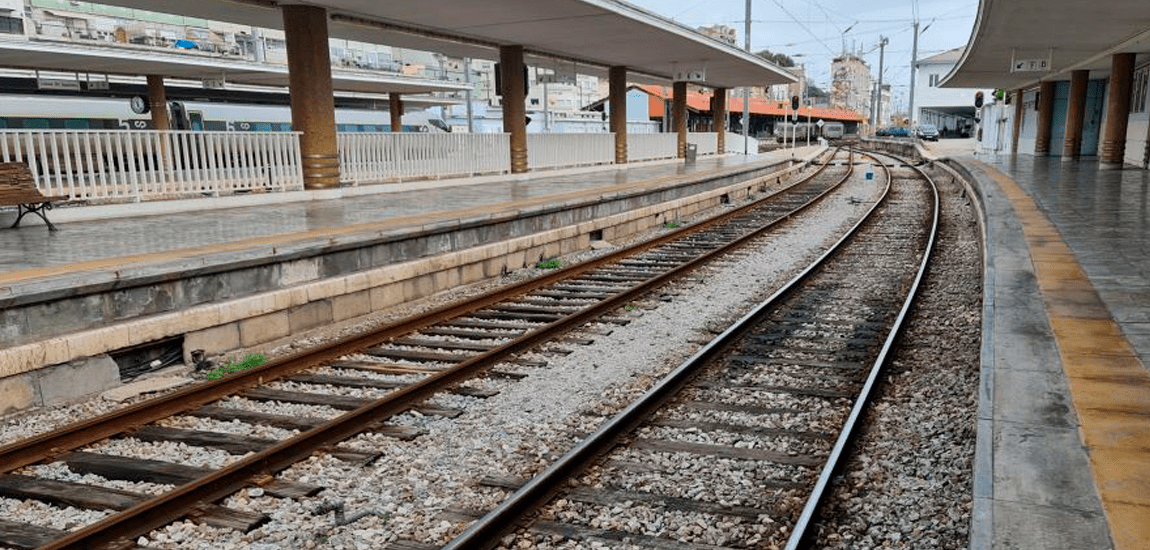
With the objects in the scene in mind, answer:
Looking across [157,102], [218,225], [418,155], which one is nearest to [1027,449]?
[218,225]

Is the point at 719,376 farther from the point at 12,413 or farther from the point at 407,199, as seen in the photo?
the point at 407,199

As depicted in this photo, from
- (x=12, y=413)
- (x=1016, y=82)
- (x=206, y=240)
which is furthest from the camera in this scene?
(x=1016, y=82)

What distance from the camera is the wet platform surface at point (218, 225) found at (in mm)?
7906

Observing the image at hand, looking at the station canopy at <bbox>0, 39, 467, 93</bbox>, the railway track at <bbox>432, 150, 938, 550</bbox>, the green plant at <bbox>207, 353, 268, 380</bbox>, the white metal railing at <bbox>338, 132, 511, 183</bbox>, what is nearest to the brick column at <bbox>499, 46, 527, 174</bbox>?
the white metal railing at <bbox>338, 132, 511, 183</bbox>

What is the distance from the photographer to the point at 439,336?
25.5 feet

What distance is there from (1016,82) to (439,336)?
35.1 metres

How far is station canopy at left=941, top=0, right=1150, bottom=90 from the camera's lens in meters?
15.4

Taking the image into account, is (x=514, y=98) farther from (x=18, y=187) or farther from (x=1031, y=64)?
(x=1031, y=64)

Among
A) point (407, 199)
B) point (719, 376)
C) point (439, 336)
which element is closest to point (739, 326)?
point (719, 376)

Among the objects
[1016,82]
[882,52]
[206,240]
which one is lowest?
[206,240]

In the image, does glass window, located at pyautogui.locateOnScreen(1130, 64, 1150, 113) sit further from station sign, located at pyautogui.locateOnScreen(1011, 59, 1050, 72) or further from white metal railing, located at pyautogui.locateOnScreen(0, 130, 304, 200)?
white metal railing, located at pyautogui.locateOnScreen(0, 130, 304, 200)

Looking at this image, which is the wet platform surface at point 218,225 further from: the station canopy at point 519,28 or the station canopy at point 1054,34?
the station canopy at point 1054,34

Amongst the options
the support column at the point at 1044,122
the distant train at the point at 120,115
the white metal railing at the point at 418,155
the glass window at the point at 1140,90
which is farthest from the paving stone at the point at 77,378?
the support column at the point at 1044,122

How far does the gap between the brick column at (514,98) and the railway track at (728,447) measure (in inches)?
504
